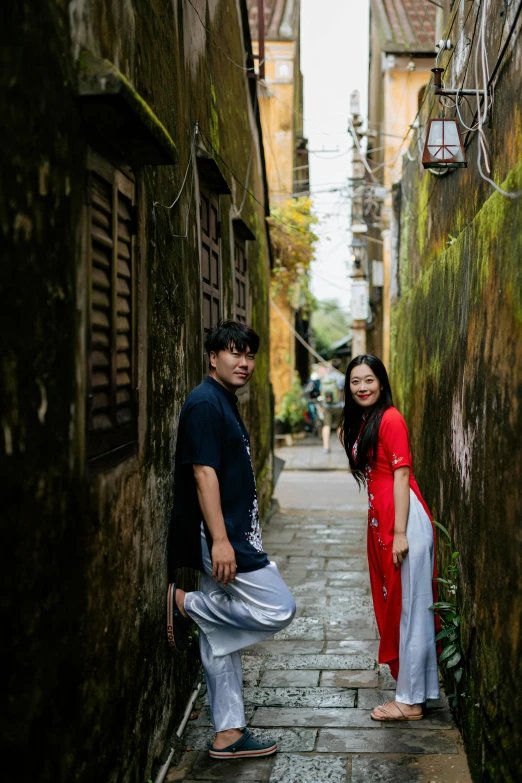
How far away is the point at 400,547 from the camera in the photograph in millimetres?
4156

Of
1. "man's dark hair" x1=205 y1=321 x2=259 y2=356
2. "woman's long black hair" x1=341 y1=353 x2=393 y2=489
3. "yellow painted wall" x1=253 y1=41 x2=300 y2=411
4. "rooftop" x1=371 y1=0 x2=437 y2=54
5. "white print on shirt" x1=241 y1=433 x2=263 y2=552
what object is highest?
"rooftop" x1=371 y1=0 x2=437 y2=54

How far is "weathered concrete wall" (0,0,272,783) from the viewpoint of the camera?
201 centimetres

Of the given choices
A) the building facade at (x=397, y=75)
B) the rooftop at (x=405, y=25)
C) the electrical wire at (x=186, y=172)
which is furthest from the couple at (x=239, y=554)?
the rooftop at (x=405, y=25)

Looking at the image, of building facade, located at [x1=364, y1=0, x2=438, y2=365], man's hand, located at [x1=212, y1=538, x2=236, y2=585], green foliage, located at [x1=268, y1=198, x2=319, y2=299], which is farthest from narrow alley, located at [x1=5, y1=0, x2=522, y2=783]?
building facade, located at [x1=364, y1=0, x2=438, y2=365]

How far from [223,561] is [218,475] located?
1.26ft

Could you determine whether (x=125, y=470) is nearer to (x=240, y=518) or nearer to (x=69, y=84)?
(x=240, y=518)

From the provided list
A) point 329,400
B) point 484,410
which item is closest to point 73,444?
point 484,410

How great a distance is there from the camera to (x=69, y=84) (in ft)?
7.95

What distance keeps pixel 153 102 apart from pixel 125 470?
1.76 m

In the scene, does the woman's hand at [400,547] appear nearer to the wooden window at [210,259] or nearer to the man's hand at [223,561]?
the man's hand at [223,561]

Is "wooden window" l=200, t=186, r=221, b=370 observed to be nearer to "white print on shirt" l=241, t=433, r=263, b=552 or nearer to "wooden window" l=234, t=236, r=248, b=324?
"wooden window" l=234, t=236, r=248, b=324

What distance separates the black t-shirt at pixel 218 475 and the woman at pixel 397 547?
793 mm

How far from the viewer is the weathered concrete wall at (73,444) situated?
6.58 ft

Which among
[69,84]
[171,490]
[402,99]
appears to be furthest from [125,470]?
[402,99]
